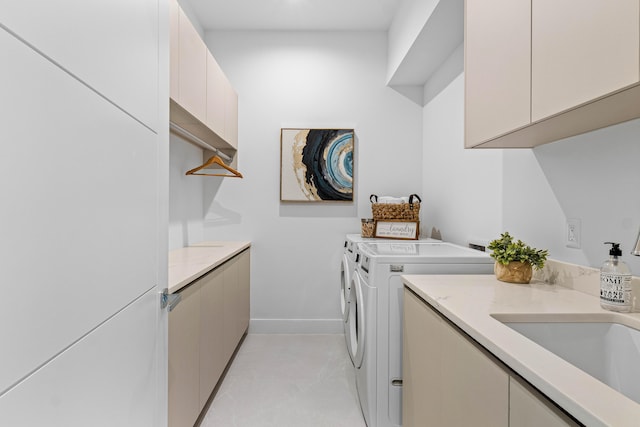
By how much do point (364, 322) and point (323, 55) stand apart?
2441 mm

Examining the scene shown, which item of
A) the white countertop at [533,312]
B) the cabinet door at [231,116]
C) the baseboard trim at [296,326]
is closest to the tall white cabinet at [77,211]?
the white countertop at [533,312]

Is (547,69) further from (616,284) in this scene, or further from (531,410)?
(531,410)

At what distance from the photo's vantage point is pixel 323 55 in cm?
318

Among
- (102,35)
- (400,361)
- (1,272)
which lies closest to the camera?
(1,272)

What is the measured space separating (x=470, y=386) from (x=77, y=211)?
3.14 ft

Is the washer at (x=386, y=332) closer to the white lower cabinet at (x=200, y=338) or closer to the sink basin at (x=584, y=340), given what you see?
the sink basin at (x=584, y=340)

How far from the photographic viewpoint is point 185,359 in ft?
4.90

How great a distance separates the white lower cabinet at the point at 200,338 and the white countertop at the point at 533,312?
0.95 metres

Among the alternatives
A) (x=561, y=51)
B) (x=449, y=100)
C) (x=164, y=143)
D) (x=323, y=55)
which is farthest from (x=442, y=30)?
(x=164, y=143)

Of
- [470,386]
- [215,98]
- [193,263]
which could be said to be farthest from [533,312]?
[215,98]

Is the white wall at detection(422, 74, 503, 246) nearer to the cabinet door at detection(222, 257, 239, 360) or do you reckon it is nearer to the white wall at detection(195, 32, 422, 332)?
the white wall at detection(195, 32, 422, 332)

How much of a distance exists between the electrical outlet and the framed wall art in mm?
1906

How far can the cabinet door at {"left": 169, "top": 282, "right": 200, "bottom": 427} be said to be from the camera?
4.42 ft

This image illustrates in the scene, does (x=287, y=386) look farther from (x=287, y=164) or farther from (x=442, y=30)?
(x=442, y=30)
